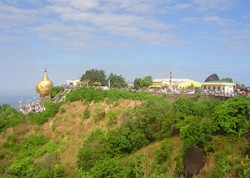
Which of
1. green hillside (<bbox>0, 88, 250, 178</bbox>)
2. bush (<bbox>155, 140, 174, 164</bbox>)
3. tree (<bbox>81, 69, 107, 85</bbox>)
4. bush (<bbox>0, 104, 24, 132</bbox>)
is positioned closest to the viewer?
green hillside (<bbox>0, 88, 250, 178</bbox>)

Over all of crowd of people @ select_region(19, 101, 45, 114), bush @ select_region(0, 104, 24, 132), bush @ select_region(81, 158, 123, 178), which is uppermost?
crowd of people @ select_region(19, 101, 45, 114)

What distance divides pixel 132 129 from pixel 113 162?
6026 mm

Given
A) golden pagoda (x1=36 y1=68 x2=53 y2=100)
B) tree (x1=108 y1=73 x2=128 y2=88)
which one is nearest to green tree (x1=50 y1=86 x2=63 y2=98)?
golden pagoda (x1=36 y1=68 x2=53 y2=100)

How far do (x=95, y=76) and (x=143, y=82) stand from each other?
10.4 metres

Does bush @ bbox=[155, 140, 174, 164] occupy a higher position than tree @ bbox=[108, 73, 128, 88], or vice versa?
tree @ bbox=[108, 73, 128, 88]

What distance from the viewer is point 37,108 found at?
41.7 meters

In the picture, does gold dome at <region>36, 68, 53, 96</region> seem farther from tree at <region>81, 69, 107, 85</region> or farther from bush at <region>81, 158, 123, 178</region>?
bush at <region>81, 158, 123, 178</region>

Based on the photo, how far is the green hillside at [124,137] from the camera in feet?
68.0

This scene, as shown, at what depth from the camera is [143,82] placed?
4981 centimetres

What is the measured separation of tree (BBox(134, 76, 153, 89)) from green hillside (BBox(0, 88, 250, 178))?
13.0 meters

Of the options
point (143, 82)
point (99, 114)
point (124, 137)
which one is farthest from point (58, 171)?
point (143, 82)

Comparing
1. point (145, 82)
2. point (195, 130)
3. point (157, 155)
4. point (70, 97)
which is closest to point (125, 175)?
point (157, 155)

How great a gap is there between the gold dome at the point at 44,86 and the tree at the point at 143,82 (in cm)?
1252

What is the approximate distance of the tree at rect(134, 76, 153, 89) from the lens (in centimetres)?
4988
